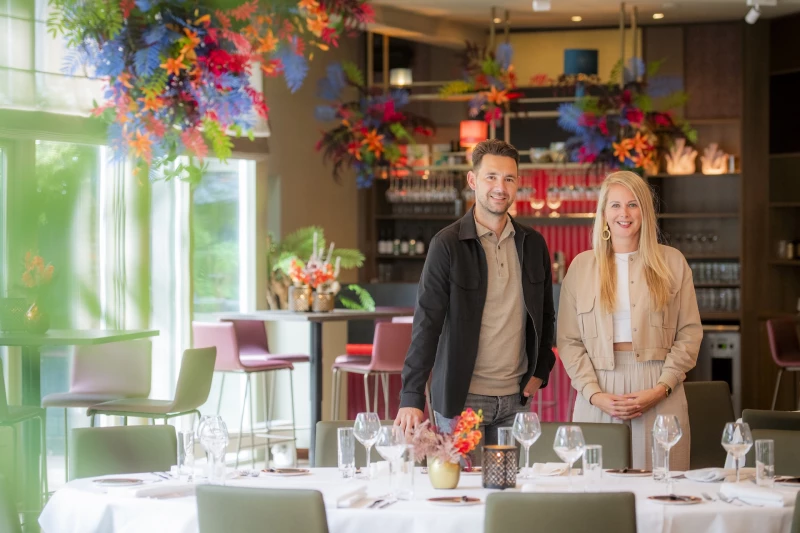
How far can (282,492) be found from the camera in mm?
2451

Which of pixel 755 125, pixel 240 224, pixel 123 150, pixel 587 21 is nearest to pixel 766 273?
pixel 755 125

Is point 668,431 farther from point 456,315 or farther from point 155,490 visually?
point 155,490

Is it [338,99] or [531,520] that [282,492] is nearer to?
[531,520]

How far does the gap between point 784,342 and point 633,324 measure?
537cm

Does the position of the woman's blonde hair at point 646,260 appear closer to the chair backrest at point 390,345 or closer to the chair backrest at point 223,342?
the chair backrest at point 390,345

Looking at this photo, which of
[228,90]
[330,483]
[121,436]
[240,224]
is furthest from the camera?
[240,224]

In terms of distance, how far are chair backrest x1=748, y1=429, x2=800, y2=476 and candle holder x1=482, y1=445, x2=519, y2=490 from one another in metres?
0.90

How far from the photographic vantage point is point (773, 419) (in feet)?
13.2

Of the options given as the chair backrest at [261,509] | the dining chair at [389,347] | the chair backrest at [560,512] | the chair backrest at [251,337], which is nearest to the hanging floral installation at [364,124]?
the chair backrest at [251,337]

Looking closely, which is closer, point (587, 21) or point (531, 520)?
point (531, 520)

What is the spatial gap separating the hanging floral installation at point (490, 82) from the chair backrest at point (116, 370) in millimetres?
3869

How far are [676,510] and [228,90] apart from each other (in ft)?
4.74

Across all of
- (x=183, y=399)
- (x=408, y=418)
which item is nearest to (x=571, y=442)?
(x=408, y=418)

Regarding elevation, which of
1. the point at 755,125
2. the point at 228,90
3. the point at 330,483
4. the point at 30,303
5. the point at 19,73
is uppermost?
the point at 755,125
